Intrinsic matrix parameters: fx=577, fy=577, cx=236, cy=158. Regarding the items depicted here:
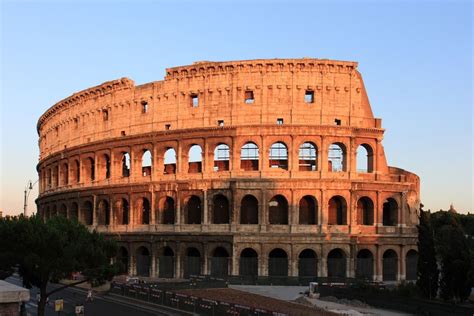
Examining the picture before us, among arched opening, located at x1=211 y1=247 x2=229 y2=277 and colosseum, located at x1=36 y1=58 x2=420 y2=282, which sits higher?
colosseum, located at x1=36 y1=58 x2=420 y2=282

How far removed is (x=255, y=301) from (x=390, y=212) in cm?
2237

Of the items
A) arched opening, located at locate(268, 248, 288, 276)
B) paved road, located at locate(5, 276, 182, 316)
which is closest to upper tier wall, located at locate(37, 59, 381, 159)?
arched opening, located at locate(268, 248, 288, 276)

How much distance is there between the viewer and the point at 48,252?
2608 centimetres

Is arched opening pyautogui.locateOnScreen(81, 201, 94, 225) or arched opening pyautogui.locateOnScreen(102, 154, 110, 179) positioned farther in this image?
arched opening pyautogui.locateOnScreen(81, 201, 94, 225)

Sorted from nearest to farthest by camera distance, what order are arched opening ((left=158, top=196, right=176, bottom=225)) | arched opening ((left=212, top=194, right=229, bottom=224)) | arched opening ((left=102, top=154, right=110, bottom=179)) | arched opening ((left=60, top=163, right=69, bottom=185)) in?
arched opening ((left=212, top=194, right=229, bottom=224)), arched opening ((left=158, top=196, right=176, bottom=225)), arched opening ((left=102, top=154, right=110, bottom=179)), arched opening ((left=60, top=163, right=69, bottom=185))

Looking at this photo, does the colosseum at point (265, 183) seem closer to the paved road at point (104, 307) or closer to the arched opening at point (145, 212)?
the arched opening at point (145, 212)

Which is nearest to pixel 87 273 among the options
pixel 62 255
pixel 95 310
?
pixel 62 255

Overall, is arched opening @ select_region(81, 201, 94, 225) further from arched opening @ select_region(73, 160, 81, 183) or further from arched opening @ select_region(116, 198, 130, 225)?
arched opening @ select_region(116, 198, 130, 225)

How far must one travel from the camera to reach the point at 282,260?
159ft

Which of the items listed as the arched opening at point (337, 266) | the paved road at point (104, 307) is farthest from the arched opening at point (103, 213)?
the arched opening at point (337, 266)

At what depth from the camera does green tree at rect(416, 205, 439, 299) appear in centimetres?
3709

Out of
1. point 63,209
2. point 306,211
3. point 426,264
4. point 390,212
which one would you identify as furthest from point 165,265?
point 426,264

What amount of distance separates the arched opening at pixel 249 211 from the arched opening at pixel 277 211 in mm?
1279

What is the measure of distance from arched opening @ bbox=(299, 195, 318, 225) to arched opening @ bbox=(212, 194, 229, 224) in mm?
6475
